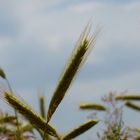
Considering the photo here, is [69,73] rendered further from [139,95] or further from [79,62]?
[139,95]

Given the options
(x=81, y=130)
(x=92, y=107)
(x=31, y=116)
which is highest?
(x=31, y=116)

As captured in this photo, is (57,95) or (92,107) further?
(92,107)

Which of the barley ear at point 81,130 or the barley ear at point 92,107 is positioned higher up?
the barley ear at point 81,130

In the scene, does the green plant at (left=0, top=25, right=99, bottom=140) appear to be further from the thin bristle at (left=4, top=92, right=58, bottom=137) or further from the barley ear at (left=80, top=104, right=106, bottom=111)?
the barley ear at (left=80, top=104, right=106, bottom=111)

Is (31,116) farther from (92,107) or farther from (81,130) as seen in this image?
(92,107)

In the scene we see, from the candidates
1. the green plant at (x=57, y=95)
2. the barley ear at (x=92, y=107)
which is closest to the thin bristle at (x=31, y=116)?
the green plant at (x=57, y=95)

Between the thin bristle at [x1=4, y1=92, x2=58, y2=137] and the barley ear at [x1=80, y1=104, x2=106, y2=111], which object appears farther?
the barley ear at [x1=80, y1=104, x2=106, y2=111]

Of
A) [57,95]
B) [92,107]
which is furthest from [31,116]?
[92,107]

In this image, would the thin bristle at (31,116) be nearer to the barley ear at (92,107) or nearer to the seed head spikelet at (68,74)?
the seed head spikelet at (68,74)

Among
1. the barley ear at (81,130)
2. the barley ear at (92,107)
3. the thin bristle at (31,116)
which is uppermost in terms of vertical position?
the thin bristle at (31,116)

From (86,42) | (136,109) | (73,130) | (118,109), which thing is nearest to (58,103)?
(86,42)

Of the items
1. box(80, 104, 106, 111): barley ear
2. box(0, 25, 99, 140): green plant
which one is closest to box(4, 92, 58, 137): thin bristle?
box(0, 25, 99, 140): green plant
